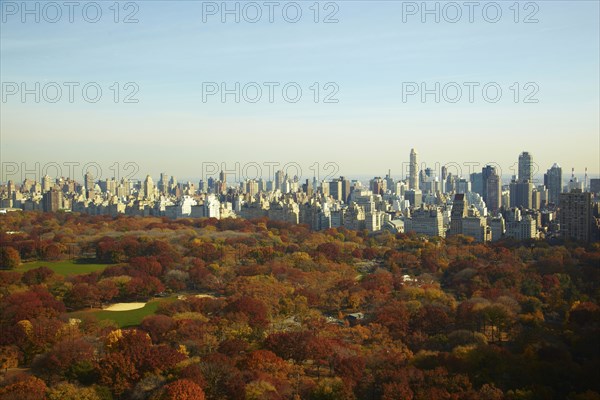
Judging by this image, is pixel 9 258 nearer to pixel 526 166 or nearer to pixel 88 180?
pixel 526 166

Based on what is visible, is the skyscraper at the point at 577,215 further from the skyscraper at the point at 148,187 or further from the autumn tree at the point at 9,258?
the skyscraper at the point at 148,187

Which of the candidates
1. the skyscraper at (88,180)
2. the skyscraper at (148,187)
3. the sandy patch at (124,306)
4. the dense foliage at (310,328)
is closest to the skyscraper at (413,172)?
the skyscraper at (148,187)

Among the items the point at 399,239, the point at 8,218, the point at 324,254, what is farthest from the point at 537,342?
the point at 8,218

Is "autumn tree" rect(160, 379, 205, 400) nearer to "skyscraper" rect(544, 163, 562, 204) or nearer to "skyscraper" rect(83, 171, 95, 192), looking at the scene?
"skyscraper" rect(544, 163, 562, 204)

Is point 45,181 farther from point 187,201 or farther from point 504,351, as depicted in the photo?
point 504,351

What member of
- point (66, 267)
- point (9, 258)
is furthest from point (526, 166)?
point (9, 258)

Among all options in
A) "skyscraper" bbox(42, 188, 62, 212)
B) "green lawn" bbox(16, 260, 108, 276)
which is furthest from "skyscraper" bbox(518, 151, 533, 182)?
"green lawn" bbox(16, 260, 108, 276)
